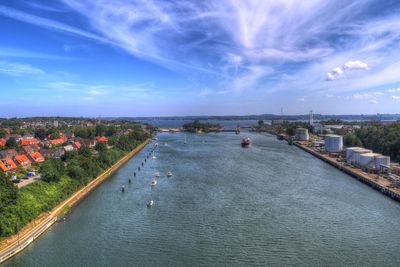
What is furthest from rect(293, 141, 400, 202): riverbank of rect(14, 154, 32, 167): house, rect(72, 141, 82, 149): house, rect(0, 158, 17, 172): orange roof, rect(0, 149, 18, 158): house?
rect(0, 149, 18, 158): house

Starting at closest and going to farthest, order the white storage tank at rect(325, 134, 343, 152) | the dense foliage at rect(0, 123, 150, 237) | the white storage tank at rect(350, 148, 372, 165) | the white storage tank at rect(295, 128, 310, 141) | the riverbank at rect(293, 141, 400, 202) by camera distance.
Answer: the dense foliage at rect(0, 123, 150, 237) → the riverbank at rect(293, 141, 400, 202) → the white storage tank at rect(350, 148, 372, 165) → the white storage tank at rect(325, 134, 343, 152) → the white storage tank at rect(295, 128, 310, 141)

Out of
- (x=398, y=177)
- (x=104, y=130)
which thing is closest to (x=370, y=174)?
(x=398, y=177)

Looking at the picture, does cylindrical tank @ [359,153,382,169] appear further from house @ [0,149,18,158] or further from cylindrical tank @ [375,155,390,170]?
house @ [0,149,18,158]

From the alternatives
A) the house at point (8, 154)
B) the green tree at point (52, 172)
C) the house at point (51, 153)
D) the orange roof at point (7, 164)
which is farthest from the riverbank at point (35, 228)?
the house at point (51, 153)

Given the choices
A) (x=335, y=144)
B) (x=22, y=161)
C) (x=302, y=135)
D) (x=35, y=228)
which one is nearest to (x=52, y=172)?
(x=35, y=228)

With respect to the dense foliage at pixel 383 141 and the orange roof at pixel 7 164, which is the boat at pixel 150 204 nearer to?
the orange roof at pixel 7 164

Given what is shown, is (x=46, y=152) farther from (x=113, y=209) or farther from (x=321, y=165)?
(x=321, y=165)
